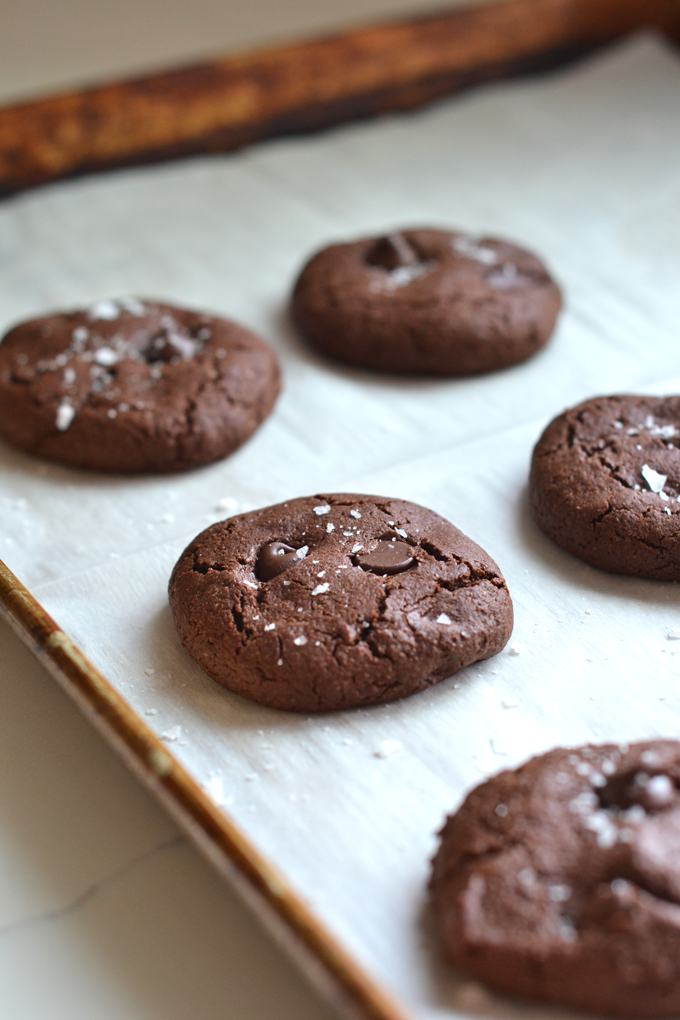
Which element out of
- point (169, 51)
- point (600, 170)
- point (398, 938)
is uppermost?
point (169, 51)

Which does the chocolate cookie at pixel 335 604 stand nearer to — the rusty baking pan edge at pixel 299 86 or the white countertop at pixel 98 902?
the white countertop at pixel 98 902

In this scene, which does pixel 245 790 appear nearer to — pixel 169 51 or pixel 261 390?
pixel 261 390

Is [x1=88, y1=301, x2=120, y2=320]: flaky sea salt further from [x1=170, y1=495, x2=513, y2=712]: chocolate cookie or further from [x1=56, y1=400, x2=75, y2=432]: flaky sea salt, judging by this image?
[x1=170, y1=495, x2=513, y2=712]: chocolate cookie

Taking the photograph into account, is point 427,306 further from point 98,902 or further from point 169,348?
point 98,902

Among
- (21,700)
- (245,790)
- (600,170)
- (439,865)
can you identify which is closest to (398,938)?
(439,865)

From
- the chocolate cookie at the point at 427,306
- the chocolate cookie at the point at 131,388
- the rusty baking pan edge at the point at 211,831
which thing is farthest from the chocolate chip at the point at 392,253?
the rusty baking pan edge at the point at 211,831

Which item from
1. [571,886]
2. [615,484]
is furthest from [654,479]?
[571,886]

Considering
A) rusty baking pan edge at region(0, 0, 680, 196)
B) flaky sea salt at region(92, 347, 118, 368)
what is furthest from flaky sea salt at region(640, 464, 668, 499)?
rusty baking pan edge at region(0, 0, 680, 196)
